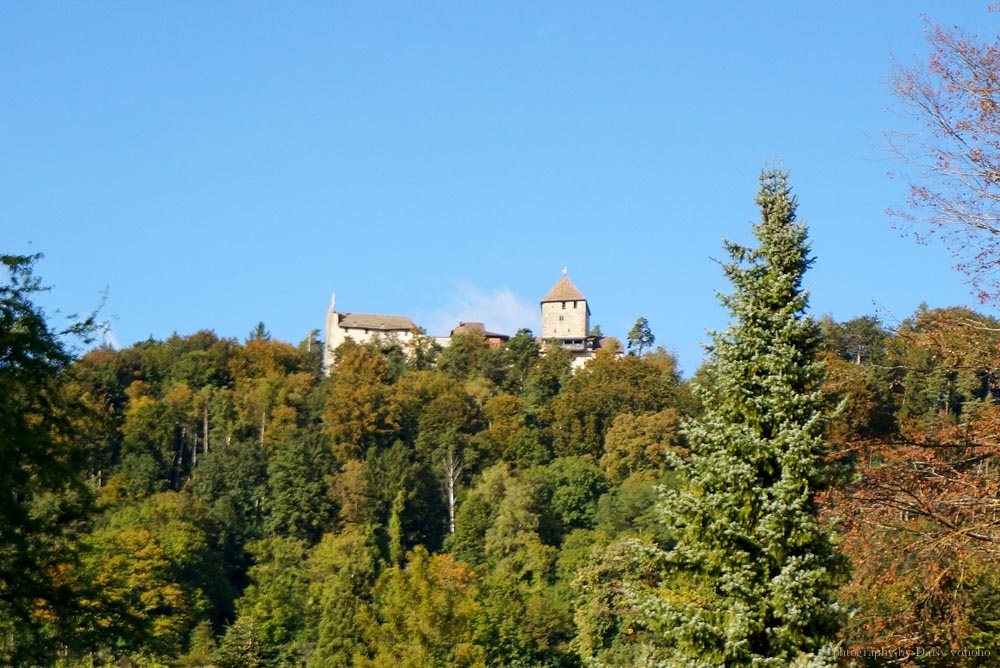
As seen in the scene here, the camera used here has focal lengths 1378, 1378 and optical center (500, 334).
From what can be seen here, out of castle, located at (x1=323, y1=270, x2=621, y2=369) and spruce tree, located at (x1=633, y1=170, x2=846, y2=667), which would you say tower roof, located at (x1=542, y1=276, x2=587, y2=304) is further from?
spruce tree, located at (x1=633, y1=170, x2=846, y2=667)

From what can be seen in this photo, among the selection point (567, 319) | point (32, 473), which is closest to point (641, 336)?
point (567, 319)

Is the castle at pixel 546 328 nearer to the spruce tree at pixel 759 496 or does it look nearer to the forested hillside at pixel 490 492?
the forested hillside at pixel 490 492

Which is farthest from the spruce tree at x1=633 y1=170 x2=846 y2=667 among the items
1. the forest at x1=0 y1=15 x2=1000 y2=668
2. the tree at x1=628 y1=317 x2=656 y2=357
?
the tree at x1=628 y1=317 x2=656 y2=357

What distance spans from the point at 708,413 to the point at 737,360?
658mm

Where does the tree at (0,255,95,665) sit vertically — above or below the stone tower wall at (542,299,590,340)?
below

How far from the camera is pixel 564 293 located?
111 m

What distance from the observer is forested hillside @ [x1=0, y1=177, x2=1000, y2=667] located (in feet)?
43.7

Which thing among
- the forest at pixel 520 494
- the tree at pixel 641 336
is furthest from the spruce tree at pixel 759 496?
the tree at pixel 641 336

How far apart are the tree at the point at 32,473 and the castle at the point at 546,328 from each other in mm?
85343

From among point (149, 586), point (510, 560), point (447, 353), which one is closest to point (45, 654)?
point (149, 586)

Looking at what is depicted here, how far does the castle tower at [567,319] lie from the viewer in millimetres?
107562

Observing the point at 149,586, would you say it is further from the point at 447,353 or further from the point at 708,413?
the point at 708,413

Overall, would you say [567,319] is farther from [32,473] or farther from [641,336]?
[32,473]

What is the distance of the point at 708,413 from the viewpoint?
14.2 meters
